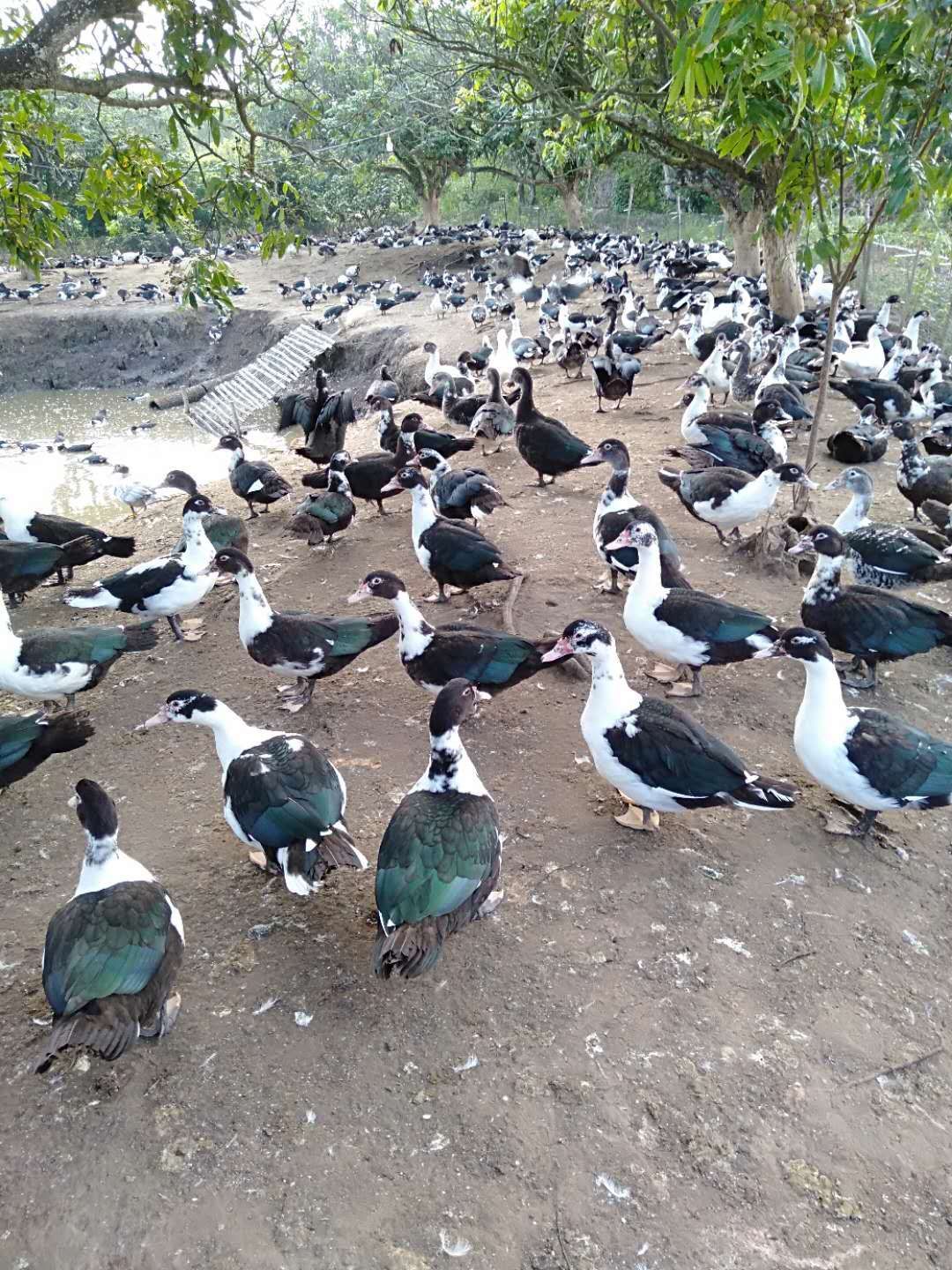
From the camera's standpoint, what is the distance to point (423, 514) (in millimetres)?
6797

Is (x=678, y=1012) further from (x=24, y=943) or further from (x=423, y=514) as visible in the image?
(x=423, y=514)

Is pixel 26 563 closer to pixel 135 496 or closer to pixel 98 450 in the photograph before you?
pixel 135 496

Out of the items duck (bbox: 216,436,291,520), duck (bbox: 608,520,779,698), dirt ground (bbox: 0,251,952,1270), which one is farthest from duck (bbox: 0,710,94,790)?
duck (bbox: 216,436,291,520)

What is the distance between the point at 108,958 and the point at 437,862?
133 cm

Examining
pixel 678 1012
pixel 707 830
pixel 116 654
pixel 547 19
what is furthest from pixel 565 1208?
pixel 547 19

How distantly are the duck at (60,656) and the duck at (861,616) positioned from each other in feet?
14.8

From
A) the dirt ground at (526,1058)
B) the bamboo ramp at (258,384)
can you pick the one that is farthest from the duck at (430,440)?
the bamboo ramp at (258,384)

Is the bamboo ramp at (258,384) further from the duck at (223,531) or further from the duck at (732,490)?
the duck at (732,490)

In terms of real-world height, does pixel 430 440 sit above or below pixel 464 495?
below

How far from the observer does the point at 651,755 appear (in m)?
4.16

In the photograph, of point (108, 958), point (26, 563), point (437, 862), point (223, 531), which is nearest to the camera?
point (108, 958)

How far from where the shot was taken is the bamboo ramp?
55.6 feet

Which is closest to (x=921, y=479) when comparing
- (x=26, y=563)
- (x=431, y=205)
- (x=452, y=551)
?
(x=452, y=551)

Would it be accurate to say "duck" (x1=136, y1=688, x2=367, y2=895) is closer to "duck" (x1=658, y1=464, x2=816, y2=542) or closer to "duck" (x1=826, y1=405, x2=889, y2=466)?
"duck" (x1=658, y1=464, x2=816, y2=542)
